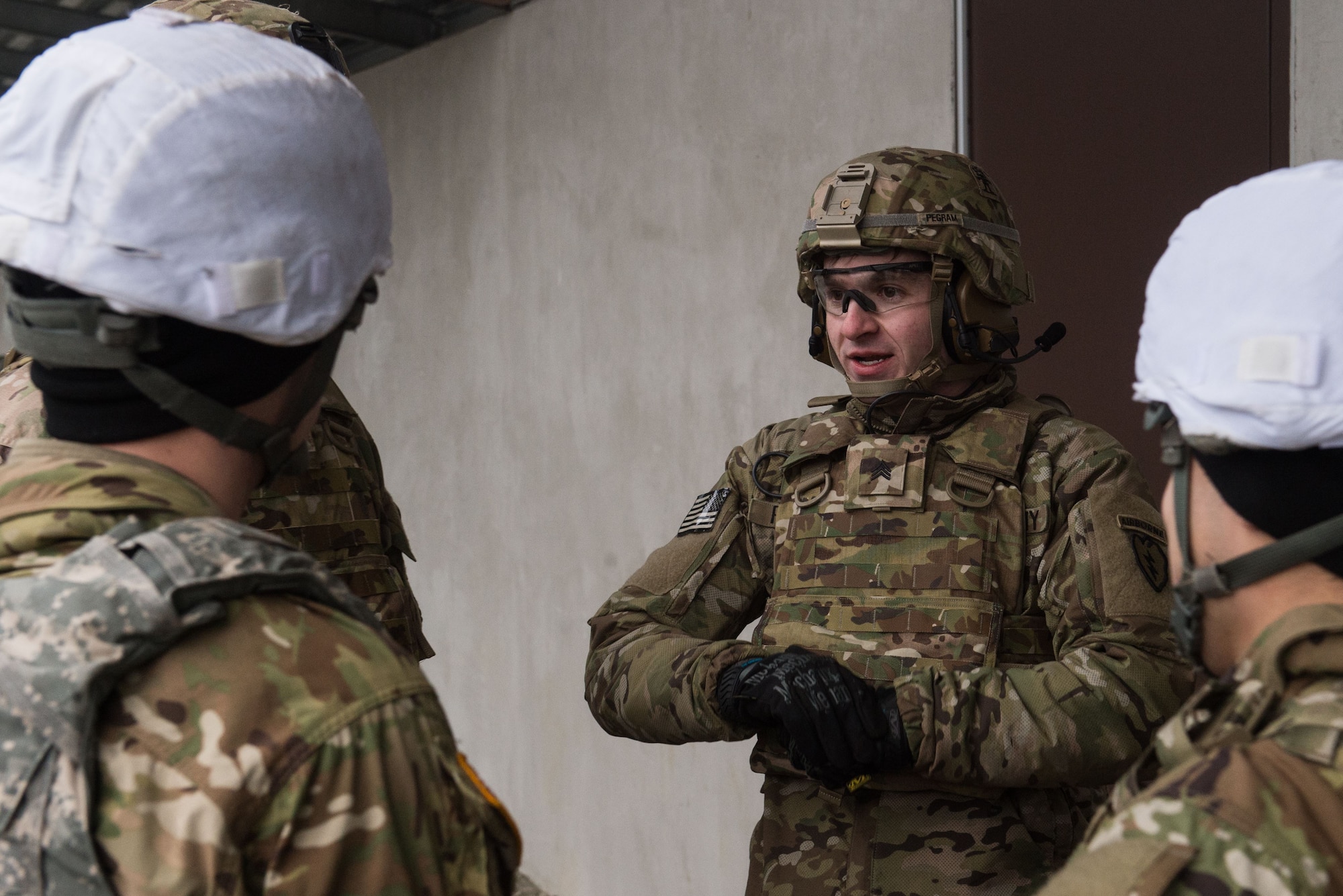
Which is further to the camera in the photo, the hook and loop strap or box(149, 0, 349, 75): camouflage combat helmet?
the hook and loop strap

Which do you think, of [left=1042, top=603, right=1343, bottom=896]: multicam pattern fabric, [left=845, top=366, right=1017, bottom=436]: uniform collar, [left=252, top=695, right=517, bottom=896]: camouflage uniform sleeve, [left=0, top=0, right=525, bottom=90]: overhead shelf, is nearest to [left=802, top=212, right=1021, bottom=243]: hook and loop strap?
[left=845, top=366, right=1017, bottom=436]: uniform collar

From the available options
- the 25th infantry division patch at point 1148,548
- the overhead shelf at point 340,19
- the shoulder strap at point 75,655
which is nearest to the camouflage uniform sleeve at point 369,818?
the shoulder strap at point 75,655

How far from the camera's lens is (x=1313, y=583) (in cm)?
117

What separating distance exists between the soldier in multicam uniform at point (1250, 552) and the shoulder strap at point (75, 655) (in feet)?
2.53

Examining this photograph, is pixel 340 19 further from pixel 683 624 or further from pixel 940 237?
pixel 683 624

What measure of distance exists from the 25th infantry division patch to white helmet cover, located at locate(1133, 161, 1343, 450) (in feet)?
3.02

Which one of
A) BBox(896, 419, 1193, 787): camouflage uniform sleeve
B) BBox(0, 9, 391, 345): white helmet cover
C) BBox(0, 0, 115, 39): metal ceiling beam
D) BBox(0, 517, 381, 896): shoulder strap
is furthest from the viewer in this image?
BBox(0, 0, 115, 39): metal ceiling beam

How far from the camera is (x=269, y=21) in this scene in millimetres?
2299

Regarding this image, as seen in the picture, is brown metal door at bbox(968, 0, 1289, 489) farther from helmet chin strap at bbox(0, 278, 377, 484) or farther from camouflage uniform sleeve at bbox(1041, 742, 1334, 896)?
helmet chin strap at bbox(0, 278, 377, 484)

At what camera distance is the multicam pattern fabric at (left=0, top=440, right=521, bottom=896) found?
987 millimetres

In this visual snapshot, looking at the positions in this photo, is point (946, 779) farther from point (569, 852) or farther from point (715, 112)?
point (569, 852)

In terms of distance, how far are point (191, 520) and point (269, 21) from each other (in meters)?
1.53

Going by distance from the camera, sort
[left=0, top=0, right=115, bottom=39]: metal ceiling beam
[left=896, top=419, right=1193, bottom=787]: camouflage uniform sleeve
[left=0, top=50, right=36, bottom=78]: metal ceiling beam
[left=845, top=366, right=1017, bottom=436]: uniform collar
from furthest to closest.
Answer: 1. [left=0, top=50, right=36, bottom=78]: metal ceiling beam
2. [left=0, top=0, right=115, bottom=39]: metal ceiling beam
3. [left=845, top=366, right=1017, bottom=436]: uniform collar
4. [left=896, top=419, right=1193, bottom=787]: camouflage uniform sleeve

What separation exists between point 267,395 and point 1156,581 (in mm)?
1522
